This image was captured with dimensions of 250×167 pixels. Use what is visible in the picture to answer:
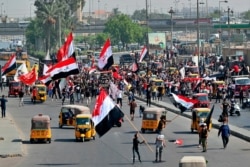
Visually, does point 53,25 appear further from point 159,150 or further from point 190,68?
point 159,150

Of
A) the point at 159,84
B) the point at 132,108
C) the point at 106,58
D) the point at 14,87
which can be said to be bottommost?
the point at 14,87

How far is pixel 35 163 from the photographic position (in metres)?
38.6

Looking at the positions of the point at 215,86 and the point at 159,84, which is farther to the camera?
the point at 159,84

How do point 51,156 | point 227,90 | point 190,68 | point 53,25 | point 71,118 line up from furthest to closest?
point 53,25, point 190,68, point 227,90, point 71,118, point 51,156

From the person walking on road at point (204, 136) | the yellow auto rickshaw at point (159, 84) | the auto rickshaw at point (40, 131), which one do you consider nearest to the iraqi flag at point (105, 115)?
the person walking on road at point (204, 136)

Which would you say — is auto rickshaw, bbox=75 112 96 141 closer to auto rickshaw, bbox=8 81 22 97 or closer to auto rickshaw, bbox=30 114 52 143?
auto rickshaw, bbox=30 114 52 143

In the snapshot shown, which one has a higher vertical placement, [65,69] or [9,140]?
[65,69]

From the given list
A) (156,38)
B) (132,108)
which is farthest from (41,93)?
(156,38)

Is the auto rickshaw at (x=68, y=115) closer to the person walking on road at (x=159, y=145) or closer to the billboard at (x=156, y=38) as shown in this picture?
the person walking on road at (x=159, y=145)

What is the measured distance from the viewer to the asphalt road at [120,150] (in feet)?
126

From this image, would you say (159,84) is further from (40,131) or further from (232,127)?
(40,131)

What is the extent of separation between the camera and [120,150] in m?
42.6

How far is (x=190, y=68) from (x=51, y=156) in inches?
2023

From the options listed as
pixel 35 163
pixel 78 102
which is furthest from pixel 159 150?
pixel 78 102
